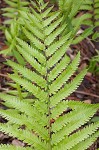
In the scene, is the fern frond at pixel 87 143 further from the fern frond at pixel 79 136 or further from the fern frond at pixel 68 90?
the fern frond at pixel 68 90

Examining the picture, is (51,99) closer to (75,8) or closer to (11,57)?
(75,8)

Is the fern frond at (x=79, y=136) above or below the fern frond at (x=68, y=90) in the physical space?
below

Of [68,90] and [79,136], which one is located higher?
[68,90]

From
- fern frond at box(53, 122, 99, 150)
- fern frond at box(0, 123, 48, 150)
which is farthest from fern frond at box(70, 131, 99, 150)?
fern frond at box(0, 123, 48, 150)

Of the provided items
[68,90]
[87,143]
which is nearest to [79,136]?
[87,143]

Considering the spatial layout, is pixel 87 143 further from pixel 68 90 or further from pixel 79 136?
pixel 68 90

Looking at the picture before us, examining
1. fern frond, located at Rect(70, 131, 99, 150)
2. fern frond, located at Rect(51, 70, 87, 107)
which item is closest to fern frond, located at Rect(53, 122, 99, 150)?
fern frond, located at Rect(70, 131, 99, 150)

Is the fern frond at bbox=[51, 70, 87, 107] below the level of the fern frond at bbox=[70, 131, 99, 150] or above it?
above

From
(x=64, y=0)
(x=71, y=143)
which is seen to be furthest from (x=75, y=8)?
(x=71, y=143)

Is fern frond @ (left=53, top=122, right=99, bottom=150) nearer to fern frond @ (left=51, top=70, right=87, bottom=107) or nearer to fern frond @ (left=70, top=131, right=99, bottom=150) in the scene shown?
fern frond @ (left=70, top=131, right=99, bottom=150)

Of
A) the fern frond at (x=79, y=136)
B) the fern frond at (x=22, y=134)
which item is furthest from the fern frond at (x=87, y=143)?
the fern frond at (x=22, y=134)

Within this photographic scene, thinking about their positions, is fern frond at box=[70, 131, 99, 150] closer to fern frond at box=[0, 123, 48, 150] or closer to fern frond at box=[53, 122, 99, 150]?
fern frond at box=[53, 122, 99, 150]
